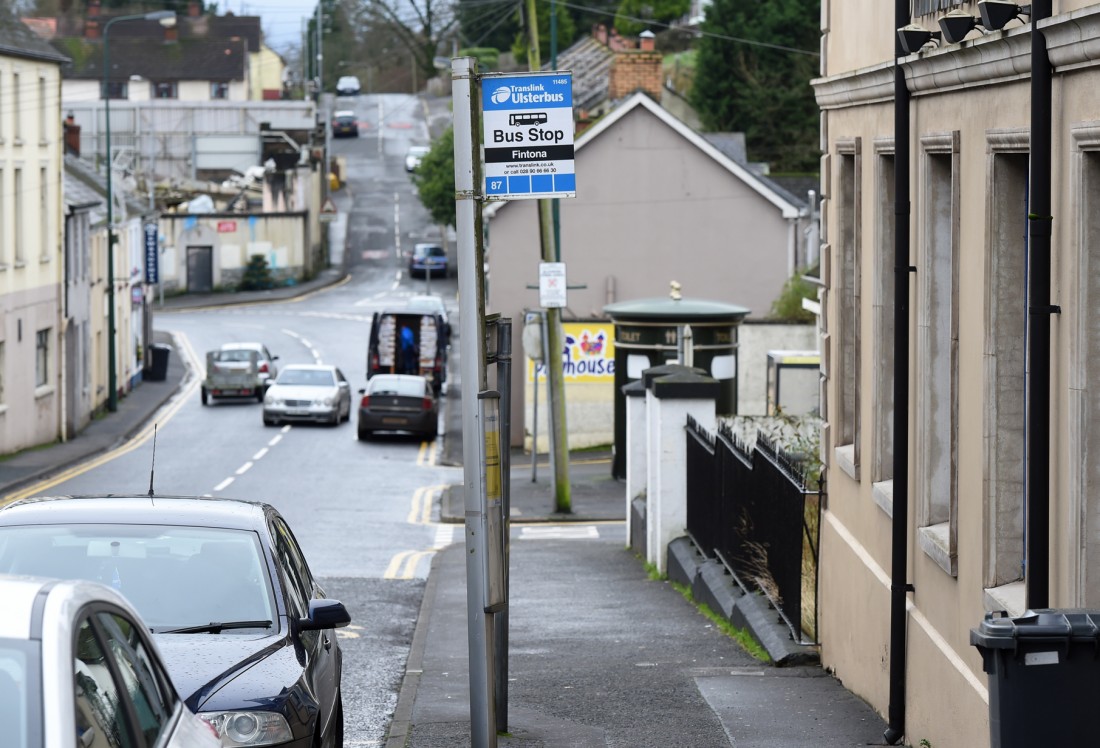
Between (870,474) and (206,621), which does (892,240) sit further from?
(206,621)

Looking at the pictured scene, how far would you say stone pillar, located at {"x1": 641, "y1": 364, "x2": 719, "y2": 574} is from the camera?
58.2 feet

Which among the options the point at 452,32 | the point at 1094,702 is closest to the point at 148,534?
the point at 1094,702

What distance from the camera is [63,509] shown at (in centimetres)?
775

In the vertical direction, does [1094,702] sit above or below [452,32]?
below

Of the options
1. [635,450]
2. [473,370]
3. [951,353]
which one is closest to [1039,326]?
[951,353]

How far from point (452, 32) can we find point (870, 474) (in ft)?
358

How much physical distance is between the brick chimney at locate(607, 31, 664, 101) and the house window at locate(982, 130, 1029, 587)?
1381 inches

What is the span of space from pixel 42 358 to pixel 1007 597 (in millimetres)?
34880

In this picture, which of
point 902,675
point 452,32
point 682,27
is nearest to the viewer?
point 902,675

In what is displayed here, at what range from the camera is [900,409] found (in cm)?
957

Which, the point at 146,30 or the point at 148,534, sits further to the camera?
the point at 146,30

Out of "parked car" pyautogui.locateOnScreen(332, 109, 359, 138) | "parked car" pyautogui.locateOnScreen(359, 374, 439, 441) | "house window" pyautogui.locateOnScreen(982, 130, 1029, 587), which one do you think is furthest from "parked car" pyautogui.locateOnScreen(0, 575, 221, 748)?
"parked car" pyautogui.locateOnScreen(332, 109, 359, 138)

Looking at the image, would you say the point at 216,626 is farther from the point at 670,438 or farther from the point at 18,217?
the point at 18,217

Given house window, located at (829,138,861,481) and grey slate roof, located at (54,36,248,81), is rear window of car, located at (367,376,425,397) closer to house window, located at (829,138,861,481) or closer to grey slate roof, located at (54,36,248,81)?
house window, located at (829,138,861,481)
